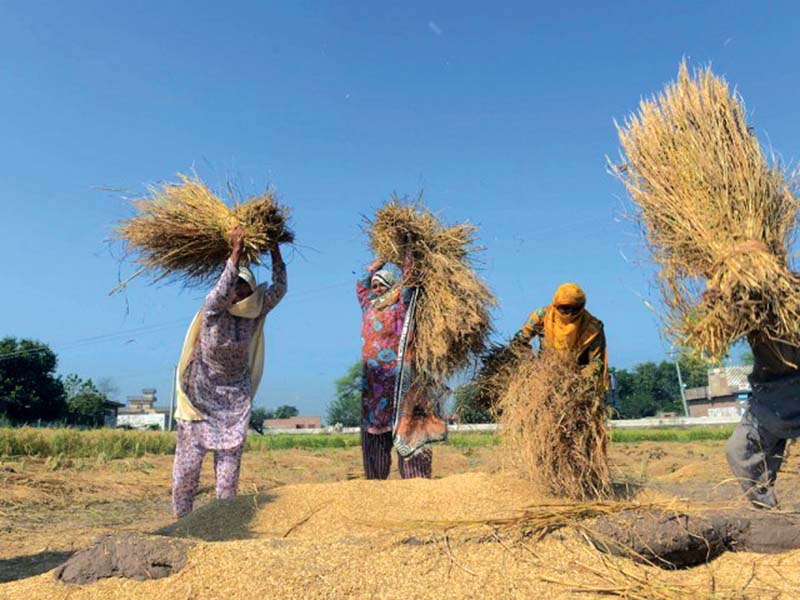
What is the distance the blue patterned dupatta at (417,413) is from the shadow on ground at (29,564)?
86.3 inches

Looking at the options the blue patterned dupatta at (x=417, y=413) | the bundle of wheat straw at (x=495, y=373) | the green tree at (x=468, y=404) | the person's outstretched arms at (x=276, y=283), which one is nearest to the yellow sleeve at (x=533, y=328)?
the bundle of wheat straw at (x=495, y=373)

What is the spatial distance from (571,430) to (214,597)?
2.09m

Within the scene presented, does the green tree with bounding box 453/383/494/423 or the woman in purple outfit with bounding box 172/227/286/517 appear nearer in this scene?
the woman in purple outfit with bounding box 172/227/286/517

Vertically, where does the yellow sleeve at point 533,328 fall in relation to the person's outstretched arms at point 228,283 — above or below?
below

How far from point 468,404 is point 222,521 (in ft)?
5.70

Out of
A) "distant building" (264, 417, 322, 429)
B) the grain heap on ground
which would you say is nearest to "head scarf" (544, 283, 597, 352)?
the grain heap on ground

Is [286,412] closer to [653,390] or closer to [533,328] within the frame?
[653,390]

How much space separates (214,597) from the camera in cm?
233

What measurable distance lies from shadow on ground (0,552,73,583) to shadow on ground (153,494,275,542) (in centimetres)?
65

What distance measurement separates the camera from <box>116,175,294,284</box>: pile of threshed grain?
4234mm

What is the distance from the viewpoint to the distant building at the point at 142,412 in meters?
66.1

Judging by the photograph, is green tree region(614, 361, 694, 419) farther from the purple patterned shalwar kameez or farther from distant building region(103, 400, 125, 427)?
the purple patterned shalwar kameez

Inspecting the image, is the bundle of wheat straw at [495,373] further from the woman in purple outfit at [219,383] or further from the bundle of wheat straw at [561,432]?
the woman in purple outfit at [219,383]

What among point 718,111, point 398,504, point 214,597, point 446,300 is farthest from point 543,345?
point 214,597
